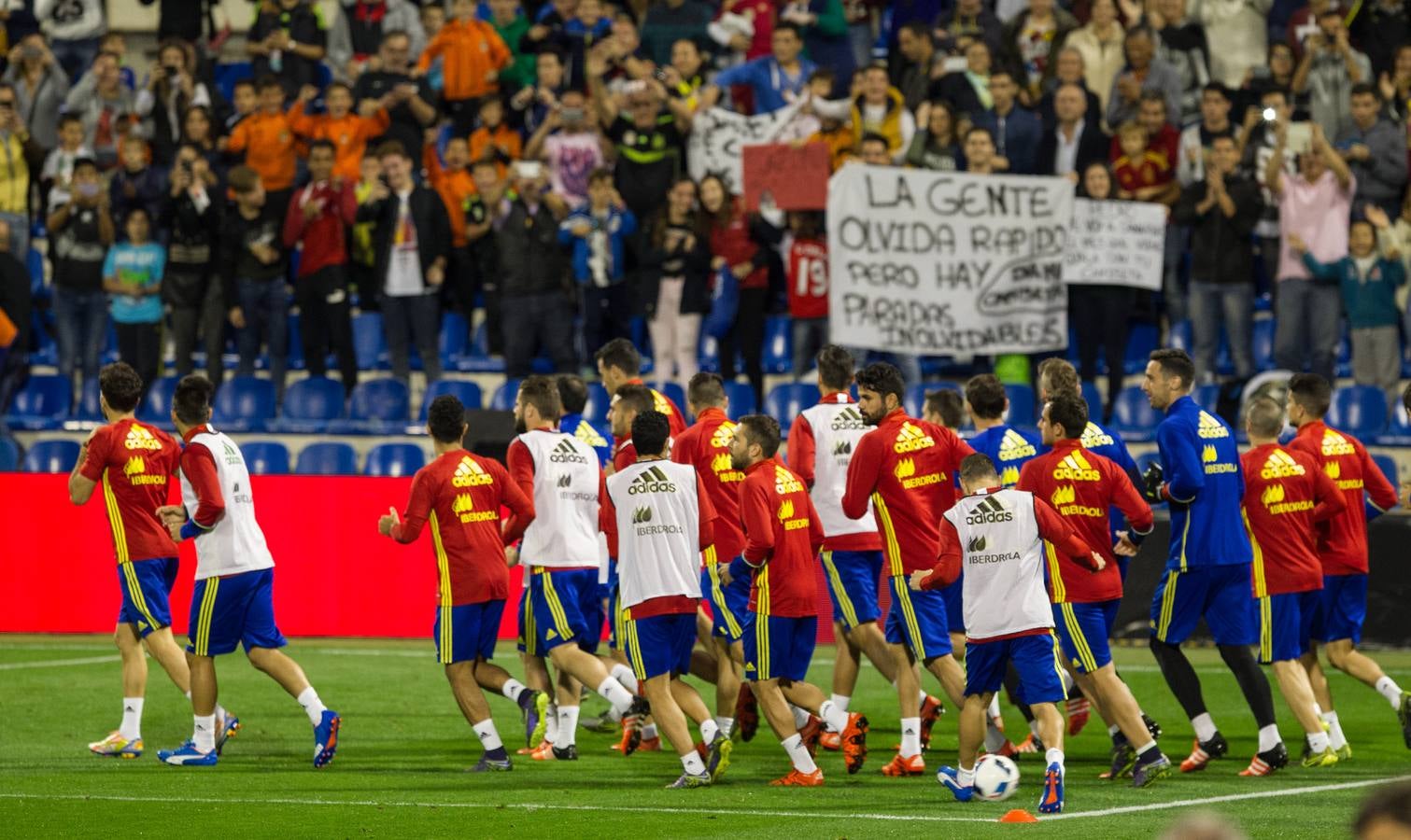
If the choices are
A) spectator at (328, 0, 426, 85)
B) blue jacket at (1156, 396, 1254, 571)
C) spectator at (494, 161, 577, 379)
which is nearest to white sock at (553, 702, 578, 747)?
blue jacket at (1156, 396, 1254, 571)

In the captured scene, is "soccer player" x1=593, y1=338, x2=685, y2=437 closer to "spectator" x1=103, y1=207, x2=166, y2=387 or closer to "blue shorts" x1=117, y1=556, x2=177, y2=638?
"blue shorts" x1=117, y1=556, x2=177, y2=638

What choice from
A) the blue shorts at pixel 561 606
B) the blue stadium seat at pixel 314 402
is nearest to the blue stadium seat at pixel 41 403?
the blue stadium seat at pixel 314 402

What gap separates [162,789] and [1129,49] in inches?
557

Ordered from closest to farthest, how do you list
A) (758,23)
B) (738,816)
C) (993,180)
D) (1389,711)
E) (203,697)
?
(738,816), (203,697), (1389,711), (993,180), (758,23)

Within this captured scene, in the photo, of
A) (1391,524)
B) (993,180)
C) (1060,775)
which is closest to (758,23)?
(993,180)

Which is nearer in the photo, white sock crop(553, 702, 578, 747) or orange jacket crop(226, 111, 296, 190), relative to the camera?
white sock crop(553, 702, 578, 747)

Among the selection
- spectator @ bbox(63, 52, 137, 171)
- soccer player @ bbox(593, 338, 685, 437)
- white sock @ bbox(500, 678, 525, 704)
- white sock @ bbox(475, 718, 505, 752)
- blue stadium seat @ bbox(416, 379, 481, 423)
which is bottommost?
white sock @ bbox(475, 718, 505, 752)

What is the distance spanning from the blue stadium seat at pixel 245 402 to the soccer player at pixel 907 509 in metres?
12.2

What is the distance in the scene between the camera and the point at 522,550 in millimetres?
13477

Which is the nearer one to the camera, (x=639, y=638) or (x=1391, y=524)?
(x=639, y=638)

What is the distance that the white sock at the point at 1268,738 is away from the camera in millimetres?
12523

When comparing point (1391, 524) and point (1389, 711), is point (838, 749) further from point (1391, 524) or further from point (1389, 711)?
point (1391, 524)

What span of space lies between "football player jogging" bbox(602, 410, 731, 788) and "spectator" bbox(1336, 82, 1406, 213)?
461 inches

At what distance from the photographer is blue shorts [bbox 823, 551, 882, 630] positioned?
13.7m
